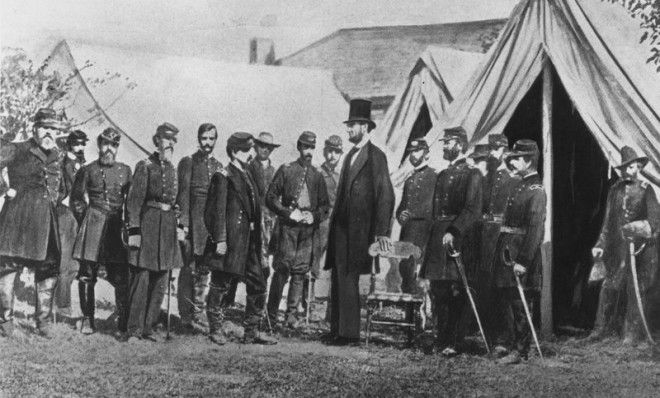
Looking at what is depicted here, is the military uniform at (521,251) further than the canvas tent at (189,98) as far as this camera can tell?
No

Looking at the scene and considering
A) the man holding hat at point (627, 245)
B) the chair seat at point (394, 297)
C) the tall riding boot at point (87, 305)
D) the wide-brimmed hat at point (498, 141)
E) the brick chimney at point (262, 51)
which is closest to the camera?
the chair seat at point (394, 297)

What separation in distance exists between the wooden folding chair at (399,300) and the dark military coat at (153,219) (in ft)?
4.75

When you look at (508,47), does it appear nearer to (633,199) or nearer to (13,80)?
(633,199)

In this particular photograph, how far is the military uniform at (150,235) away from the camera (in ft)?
22.0

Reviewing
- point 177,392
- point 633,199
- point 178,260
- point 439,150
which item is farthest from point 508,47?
point 177,392

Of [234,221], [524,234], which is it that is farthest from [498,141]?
[234,221]

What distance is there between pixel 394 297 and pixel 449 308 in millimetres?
435

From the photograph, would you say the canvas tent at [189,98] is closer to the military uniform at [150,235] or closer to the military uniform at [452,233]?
the military uniform at [150,235]

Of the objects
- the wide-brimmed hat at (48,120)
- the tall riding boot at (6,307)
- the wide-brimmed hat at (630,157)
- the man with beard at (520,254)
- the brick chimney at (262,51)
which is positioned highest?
the brick chimney at (262,51)

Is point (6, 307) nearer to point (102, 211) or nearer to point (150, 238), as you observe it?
point (102, 211)

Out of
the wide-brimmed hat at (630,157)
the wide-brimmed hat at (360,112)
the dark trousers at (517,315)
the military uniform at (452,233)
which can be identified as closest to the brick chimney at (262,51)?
the wide-brimmed hat at (360,112)

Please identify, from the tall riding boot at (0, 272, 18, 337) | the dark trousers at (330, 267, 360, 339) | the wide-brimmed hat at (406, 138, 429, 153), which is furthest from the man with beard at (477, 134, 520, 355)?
the tall riding boot at (0, 272, 18, 337)

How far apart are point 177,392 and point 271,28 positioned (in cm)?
276

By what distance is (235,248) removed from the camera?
261 inches
